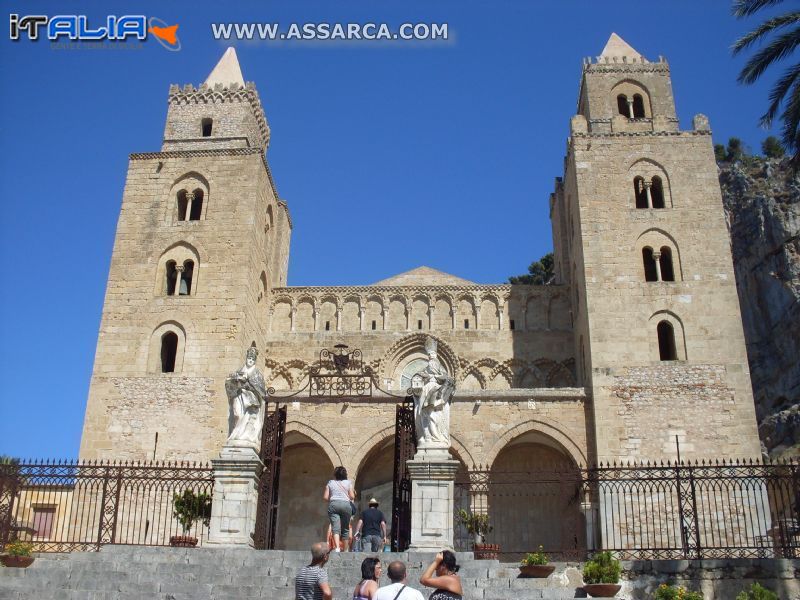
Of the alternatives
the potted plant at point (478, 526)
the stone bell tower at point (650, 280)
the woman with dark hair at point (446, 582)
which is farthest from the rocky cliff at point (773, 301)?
the woman with dark hair at point (446, 582)

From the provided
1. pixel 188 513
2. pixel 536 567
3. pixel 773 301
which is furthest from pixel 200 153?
pixel 773 301

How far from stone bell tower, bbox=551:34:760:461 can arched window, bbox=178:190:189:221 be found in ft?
43.7

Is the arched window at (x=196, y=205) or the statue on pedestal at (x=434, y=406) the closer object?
the statue on pedestal at (x=434, y=406)

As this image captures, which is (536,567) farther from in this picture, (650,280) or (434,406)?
(650,280)

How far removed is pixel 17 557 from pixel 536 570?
26.0ft

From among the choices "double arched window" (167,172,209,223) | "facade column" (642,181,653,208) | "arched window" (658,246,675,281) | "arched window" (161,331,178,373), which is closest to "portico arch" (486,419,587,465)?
"arched window" (658,246,675,281)

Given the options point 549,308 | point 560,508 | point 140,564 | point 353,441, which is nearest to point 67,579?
point 140,564

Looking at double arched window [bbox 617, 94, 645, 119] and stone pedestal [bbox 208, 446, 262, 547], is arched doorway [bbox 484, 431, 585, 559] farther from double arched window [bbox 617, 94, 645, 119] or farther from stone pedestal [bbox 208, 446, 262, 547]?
double arched window [bbox 617, 94, 645, 119]

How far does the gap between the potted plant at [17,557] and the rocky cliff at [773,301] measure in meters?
28.4

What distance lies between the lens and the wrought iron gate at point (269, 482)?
45.7 ft

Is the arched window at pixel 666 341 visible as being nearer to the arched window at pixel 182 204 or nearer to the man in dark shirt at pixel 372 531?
the man in dark shirt at pixel 372 531

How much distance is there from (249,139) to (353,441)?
12742 mm

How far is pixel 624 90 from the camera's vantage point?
2969 cm

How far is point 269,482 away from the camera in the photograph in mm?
14195
